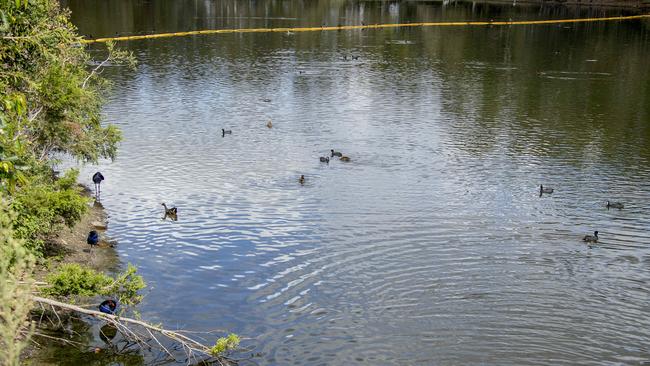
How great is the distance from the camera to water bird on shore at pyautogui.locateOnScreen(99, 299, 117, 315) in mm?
17391

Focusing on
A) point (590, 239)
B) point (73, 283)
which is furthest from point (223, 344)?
point (590, 239)

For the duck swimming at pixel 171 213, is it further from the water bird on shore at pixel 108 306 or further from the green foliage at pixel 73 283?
the green foliage at pixel 73 283

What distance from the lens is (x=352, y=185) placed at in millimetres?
30953

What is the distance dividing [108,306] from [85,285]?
3.83 ft

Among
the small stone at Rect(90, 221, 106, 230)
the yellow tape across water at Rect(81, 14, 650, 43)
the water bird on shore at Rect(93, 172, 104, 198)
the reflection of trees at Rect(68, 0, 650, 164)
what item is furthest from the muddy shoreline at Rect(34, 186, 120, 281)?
the yellow tape across water at Rect(81, 14, 650, 43)

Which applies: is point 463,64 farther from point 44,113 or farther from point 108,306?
point 108,306

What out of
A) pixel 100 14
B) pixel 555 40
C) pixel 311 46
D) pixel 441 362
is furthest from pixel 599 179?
pixel 100 14

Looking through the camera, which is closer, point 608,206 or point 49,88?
point 49,88

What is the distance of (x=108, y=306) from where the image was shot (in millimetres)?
17641

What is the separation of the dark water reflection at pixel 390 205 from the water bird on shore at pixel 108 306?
6.36 feet

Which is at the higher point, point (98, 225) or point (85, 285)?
point (85, 285)

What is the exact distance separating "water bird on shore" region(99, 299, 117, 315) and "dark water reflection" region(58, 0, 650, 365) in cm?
194

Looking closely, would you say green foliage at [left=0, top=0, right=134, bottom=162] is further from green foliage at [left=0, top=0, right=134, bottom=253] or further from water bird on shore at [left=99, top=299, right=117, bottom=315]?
water bird on shore at [left=99, top=299, right=117, bottom=315]

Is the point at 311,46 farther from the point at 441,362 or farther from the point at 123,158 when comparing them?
the point at 441,362
